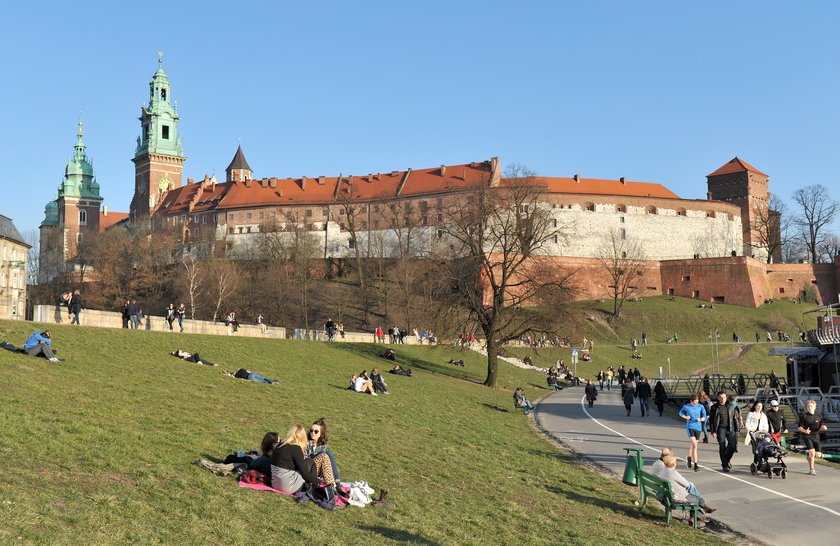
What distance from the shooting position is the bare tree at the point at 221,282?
78644 millimetres

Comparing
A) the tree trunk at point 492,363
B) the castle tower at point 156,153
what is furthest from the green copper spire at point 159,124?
the tree trunk at point 492,363

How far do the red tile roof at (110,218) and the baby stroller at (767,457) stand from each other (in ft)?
509

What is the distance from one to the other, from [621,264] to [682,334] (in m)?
16.7

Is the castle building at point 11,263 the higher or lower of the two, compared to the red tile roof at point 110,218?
lower

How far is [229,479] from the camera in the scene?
11930 mm

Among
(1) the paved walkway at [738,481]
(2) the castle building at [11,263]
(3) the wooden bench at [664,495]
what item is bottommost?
(1) the paved walkway at [738,481]

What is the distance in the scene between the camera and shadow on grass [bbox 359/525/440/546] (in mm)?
10438

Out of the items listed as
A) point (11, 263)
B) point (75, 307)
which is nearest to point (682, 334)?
point (11, 263)

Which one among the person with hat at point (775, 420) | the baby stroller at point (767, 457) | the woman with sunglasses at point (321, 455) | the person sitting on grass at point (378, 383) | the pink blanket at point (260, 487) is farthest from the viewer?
the person sitting on grass at point (378, 383)

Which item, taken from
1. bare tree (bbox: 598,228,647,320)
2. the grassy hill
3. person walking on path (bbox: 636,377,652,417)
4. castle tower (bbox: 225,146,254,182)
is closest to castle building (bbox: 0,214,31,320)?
person walking on path (bbox: 636,377,652,417)

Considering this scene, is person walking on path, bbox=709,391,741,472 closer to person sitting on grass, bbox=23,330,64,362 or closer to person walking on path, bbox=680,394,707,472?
person walking on path, bbox=680,394,707,472

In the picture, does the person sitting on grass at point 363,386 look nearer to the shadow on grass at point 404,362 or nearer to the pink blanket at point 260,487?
the shadow on grass at point 404,362

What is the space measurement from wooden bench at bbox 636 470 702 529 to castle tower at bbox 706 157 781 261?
405 feet

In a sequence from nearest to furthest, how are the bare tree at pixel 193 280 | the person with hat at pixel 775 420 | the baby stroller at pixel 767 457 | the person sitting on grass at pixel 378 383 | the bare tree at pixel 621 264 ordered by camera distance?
the baby stroller at pixel 767 457, the person with hat at pixel 775 420, the person sitting on grass at pixel 378 383, the bare tree at pixel 193 280, the bare tree at pixel 621 264
